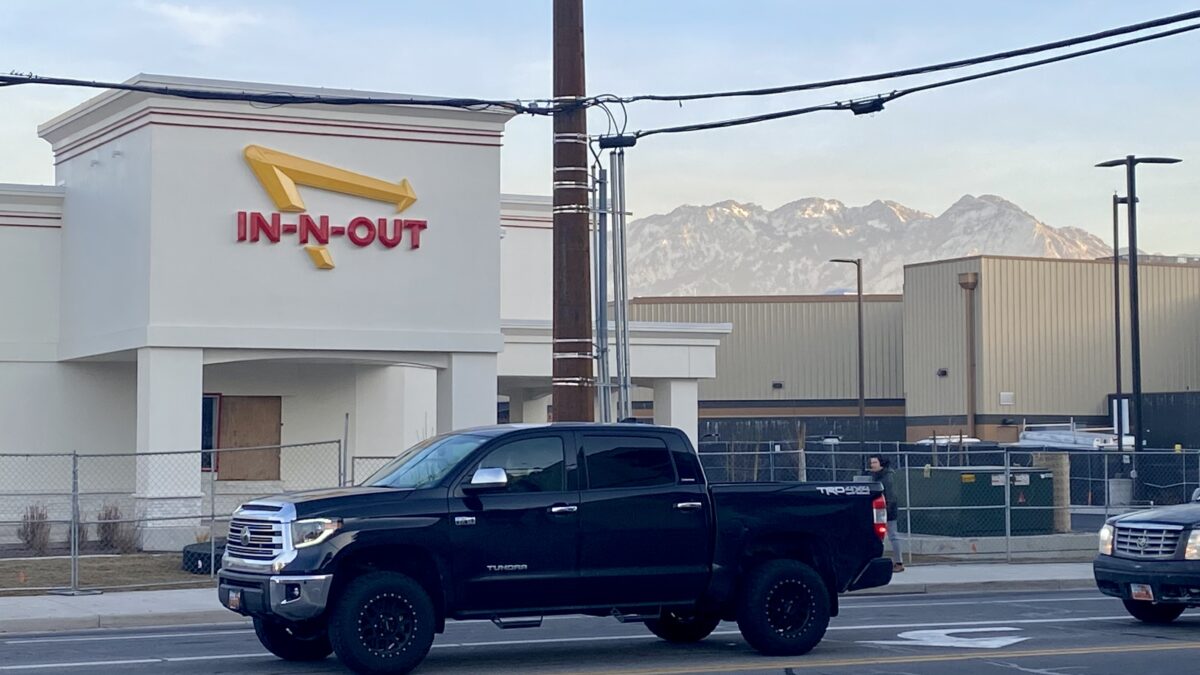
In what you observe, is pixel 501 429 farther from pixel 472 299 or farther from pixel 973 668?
pixel 472 299

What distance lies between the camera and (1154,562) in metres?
16.4

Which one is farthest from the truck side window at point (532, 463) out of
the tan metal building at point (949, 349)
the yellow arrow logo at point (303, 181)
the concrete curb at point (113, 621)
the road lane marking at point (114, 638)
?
the tan metal building at point (949, 349)

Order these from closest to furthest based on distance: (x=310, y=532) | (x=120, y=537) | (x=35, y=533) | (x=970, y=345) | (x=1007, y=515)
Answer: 1. (x=310, y=532)
2. (x=35, y=533)
3. (x=120, y=537)
4. (x=1007, y=515)
5. (x=970, y=345)

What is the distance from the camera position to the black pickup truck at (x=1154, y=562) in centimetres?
1614

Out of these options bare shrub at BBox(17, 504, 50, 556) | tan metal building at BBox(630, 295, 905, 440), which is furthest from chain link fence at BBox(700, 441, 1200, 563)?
tan metal building at BBox(630, 295, 905, 440)

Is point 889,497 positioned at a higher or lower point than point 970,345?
lower

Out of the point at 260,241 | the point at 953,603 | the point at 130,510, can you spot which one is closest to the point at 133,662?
the point at 953,603

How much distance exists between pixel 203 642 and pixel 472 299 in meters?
13.9

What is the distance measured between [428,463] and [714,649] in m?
3.20

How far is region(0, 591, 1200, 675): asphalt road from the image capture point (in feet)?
43.8

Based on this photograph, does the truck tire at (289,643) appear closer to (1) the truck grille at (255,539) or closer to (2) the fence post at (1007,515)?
(1) the truck grille at (255,539)

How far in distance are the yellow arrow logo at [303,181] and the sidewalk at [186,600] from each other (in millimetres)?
8324

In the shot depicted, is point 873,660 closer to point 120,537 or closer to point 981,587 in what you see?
point 981,587

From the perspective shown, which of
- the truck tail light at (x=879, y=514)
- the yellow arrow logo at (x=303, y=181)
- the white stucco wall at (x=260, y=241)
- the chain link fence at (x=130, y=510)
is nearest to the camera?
the truck tail light at (x=879, y=514)
